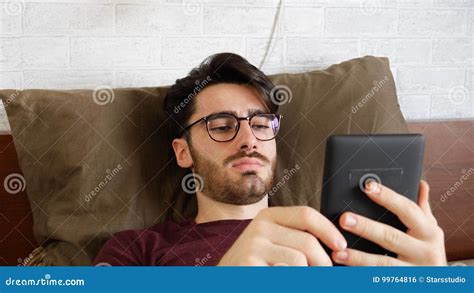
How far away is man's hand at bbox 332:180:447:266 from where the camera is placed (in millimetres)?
899

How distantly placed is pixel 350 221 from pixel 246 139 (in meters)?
0.51

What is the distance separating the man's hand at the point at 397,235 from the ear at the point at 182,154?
0.62 metres

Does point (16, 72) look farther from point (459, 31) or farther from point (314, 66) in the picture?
point (459, 31)

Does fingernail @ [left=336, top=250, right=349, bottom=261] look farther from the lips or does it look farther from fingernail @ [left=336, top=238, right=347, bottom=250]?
the lips

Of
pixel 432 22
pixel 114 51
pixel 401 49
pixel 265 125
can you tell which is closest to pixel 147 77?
pixel 114 51

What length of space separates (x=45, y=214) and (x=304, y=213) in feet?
2.48

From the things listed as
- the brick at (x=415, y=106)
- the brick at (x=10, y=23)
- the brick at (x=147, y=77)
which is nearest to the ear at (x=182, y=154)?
the brick at (x=147, y=77)

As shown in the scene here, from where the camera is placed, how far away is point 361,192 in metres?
0.92

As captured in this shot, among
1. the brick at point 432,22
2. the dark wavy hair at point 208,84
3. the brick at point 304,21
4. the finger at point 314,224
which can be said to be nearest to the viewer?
the finger at point 314,224

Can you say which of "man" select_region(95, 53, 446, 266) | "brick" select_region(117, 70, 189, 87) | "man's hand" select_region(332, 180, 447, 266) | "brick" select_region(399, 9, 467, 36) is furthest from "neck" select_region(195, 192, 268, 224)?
"brick" select_region(399, 9, 467, 36)

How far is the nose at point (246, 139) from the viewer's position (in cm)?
136

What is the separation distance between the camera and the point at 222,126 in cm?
140

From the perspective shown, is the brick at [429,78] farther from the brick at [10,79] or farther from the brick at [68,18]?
the brick at [10,79]

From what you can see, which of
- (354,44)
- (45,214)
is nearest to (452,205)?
(354,44)
